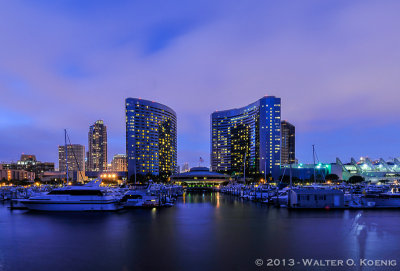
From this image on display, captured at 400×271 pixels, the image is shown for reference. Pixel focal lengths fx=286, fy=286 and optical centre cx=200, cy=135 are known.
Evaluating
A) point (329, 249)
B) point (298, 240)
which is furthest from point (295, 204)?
point (329, 249)

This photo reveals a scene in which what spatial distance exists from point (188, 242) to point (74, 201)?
1239 inches

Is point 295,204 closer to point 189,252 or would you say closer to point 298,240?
point 298,240

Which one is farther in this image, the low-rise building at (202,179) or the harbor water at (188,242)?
the low-rise building at (202,179)

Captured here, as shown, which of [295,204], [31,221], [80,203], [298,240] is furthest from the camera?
[295,204]

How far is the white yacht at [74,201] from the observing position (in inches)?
2072

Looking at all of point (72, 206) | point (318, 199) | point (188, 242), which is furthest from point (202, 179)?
point (188, 242)

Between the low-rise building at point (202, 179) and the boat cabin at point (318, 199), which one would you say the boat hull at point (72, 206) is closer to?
the boat cabin at point (318, 199)

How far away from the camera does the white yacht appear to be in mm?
52625

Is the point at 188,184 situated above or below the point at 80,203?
below

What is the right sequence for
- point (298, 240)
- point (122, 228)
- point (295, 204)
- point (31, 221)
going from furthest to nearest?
point (295, 204)
point (31, 221)
point (122, 228)
point (298, 240)

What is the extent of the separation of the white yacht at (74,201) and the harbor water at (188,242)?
21.4 ft

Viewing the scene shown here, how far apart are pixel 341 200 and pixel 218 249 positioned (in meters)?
40.1

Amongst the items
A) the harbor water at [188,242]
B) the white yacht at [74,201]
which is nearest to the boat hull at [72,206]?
the white yacht at [74,201]

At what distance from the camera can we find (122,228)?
37.6 metres
